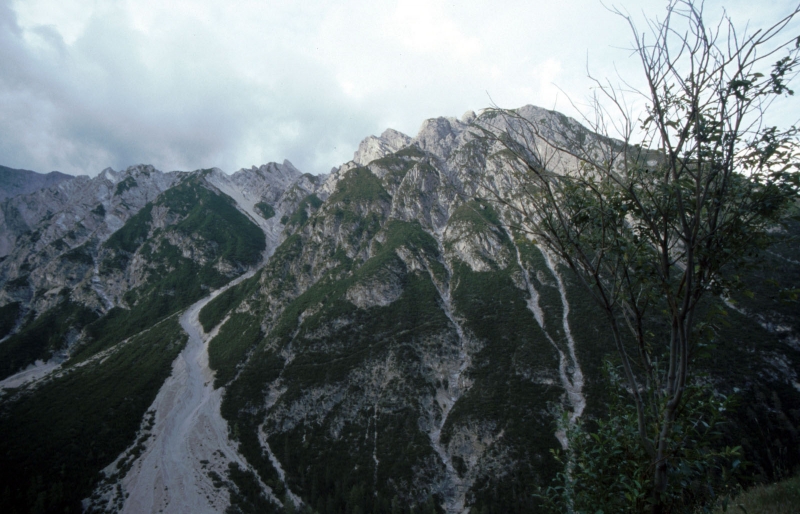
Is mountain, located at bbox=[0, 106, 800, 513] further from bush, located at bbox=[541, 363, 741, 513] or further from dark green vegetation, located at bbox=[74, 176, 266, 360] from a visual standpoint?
bush, located at bbox=[541, 363, 741, 513]

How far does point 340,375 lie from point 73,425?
191ft

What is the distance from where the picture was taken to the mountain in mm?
65438

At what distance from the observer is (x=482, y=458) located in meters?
71.4

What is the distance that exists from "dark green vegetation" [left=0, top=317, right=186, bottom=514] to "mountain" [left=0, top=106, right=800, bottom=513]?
1.42 ft

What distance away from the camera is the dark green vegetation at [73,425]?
6003 cm

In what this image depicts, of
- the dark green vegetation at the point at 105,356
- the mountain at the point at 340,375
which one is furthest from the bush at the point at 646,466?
the dark green vegetation at the point at 105,356

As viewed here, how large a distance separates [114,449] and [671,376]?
99155 mm

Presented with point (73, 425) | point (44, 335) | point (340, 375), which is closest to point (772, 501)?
point (340, 375)

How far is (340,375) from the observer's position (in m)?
91.6

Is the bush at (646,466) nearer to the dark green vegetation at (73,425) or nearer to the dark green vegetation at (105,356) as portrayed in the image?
the dark green vegetation at (73,425)

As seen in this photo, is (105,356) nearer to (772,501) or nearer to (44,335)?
(44,335)

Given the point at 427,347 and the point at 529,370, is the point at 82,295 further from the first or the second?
the point at 529,370

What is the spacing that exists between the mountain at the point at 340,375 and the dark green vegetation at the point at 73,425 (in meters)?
0.43

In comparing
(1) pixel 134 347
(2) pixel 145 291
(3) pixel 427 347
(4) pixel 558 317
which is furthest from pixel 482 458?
(2) pixel 145 291
